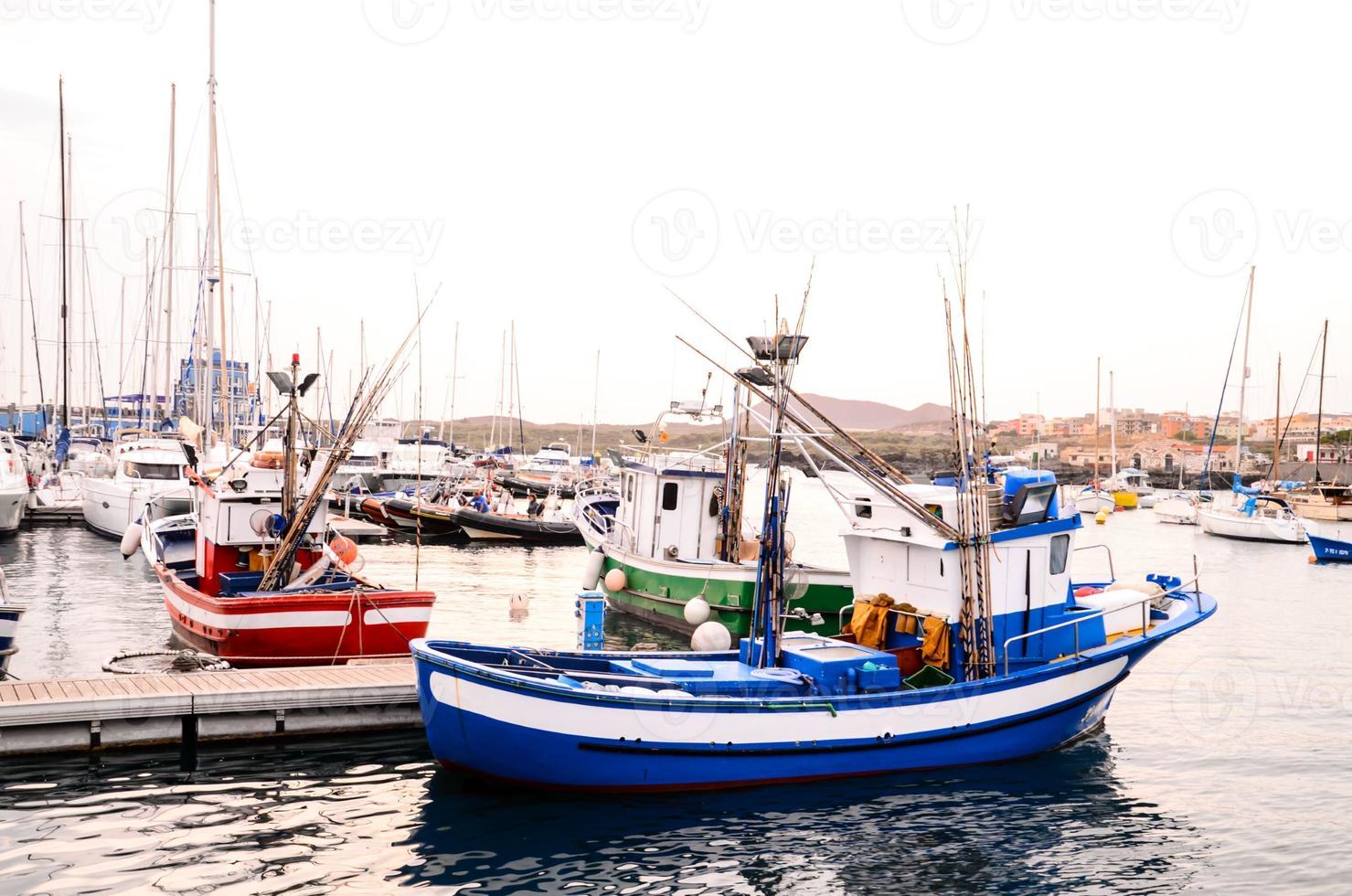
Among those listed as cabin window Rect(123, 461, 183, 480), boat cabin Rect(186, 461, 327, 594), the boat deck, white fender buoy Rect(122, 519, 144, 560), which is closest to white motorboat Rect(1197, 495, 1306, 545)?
the boat deck

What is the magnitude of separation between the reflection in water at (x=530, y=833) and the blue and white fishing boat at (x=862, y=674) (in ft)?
1.36

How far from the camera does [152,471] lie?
36.8m

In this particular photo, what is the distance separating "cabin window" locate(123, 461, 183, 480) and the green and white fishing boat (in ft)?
63.9

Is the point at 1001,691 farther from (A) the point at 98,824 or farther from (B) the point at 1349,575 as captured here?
(B) the point at 1349,575

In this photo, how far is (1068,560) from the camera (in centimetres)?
1366

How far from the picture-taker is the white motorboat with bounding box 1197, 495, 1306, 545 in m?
49.1

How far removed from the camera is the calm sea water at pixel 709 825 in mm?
9305

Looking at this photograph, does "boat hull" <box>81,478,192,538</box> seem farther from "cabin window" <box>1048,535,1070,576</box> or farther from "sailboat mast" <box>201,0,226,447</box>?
"cabin window" <box>1048,535,1070,576</box>

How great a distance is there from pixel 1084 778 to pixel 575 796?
6.36 metres

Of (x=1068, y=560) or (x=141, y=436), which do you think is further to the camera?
(x=141, y=436)

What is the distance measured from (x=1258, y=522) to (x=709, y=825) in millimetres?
48117

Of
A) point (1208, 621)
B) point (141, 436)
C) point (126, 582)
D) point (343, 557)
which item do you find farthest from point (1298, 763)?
point (141, 436)

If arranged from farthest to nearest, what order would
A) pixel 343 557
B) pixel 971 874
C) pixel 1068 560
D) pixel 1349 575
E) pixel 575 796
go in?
pixel 1349 575
pixel 343 557
pixel 1068 560
pixel 575 796
pixel 971 874

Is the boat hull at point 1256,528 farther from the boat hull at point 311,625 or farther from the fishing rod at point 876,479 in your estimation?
the boat hull at point 311,625
